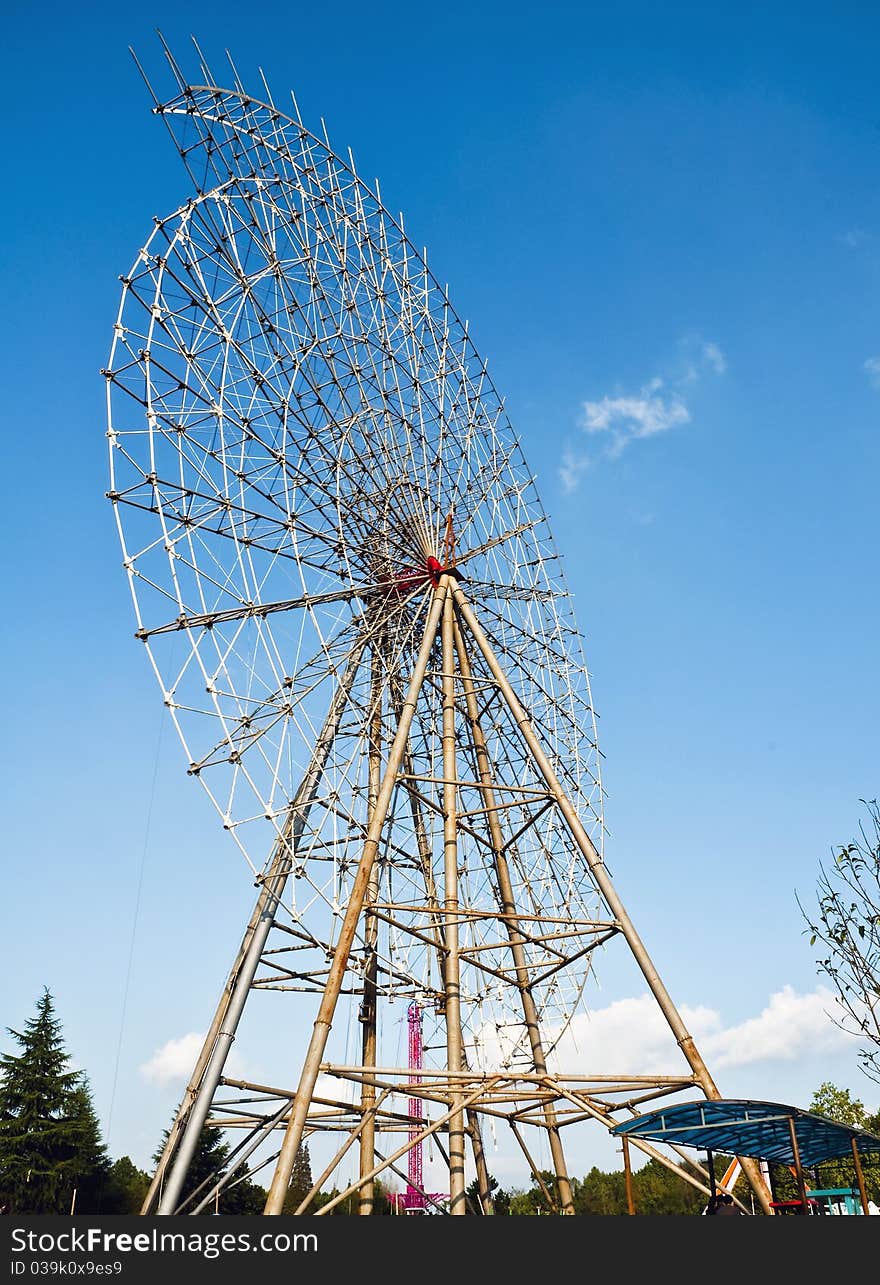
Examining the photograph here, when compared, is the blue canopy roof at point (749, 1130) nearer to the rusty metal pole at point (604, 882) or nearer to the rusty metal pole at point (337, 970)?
the rusty metal pole at point (604, 882)

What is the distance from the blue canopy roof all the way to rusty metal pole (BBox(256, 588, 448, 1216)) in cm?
526

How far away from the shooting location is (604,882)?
21547mm

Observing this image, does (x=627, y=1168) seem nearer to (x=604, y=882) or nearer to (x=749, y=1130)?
(x=749, y=1130)

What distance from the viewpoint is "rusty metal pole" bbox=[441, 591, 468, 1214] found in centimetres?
1867

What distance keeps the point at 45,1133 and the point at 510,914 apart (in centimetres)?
3479

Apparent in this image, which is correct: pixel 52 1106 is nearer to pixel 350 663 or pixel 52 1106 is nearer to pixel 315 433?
pixel 350 663

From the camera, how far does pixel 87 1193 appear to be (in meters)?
47.0

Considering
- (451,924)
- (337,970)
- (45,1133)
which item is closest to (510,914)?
(451,924)

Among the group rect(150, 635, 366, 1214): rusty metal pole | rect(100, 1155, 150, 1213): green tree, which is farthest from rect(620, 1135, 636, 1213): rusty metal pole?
rect(100, 1155, 150, 1213): green tree

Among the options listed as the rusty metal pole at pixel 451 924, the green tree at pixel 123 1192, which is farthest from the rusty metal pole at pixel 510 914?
the green tree at pixel 123 1192

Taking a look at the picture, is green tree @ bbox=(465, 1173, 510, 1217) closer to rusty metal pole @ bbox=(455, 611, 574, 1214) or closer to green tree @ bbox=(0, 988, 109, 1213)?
rusty metal pole @ bbox=(455, 611, 574, 1214)

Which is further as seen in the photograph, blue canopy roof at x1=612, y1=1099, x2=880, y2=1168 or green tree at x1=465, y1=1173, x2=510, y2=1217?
green tree at x1=465, y1=1173, x2=510, y2=1217

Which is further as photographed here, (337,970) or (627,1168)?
A: (337,970)

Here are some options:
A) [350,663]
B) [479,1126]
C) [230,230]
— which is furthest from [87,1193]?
[230,230]
